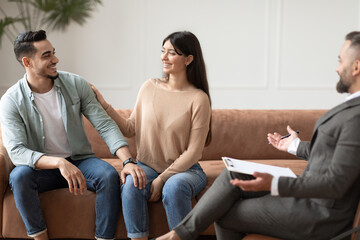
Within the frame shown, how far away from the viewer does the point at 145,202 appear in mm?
2119

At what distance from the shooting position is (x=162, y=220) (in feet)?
7.25

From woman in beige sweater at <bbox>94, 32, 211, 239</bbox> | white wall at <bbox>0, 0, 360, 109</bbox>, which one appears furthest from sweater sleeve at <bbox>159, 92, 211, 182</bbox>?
white wall at <bbox>0, 0, 360, 109</bbox>

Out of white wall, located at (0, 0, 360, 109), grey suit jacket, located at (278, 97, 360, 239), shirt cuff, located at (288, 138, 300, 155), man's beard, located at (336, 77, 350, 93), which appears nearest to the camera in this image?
grey suit jacket, located at (278, 97, 360, 239)

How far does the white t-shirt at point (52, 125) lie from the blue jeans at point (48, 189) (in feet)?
0.47

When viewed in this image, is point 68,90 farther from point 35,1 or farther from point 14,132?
point 35,1

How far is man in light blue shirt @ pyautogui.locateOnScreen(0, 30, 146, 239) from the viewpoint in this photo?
6.95ft

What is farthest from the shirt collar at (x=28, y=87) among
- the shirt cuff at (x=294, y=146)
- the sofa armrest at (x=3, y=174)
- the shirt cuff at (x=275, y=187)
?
the shirt cuff at (x=275, y=187)

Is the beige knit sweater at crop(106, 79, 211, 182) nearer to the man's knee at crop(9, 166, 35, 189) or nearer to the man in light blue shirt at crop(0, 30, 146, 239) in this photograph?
the man in light blue shirt at crop(0, 30, 146, 239)

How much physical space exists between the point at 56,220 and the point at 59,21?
11.4 ft

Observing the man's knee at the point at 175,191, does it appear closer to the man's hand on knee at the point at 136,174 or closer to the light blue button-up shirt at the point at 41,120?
the man's hand on knee at the point at 136,174

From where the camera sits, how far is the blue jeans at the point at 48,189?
2104 mm

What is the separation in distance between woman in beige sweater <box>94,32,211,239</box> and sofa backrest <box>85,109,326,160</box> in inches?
19.5

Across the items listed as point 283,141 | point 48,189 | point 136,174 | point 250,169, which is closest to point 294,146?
point 283,141

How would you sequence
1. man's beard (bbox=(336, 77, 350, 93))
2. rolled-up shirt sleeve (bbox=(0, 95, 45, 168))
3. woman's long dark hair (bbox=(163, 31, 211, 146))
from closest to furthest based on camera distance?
man's beard (bbox=(336, 77, 350, 93)) → rolled-up shirt sleeve (bbox=(0, 95, 45, 168)) → woman's long dark hair (bbox=(163, 31, 211, 146))
